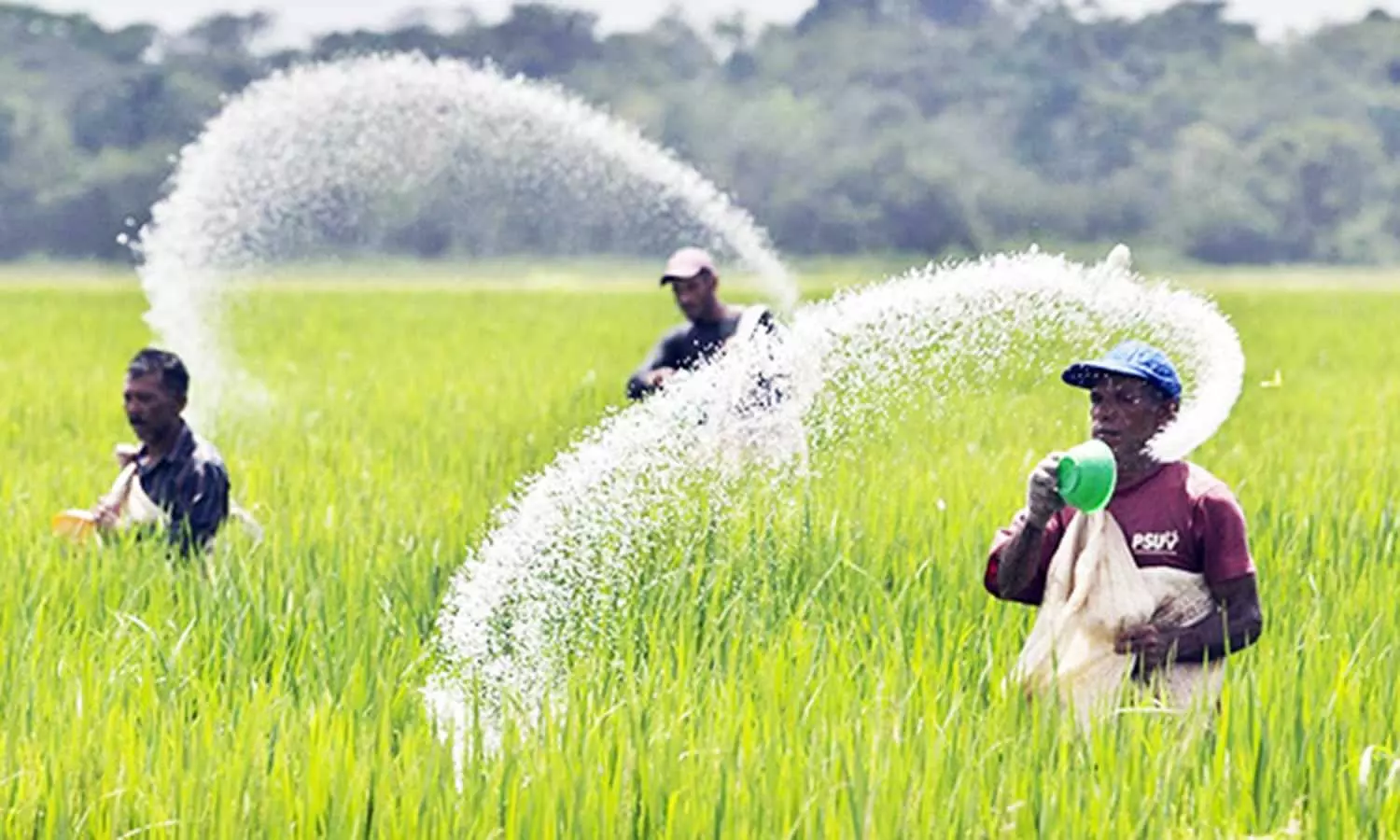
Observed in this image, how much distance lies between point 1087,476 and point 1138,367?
30cm

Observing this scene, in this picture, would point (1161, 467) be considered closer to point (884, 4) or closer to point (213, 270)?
point (213, 270)

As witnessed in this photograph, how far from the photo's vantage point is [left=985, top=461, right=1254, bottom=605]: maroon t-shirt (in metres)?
4.00

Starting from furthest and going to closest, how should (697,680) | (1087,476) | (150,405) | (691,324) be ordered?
1. (691,324)
2. (150,405)
3. (697,680)
4. (1087,476)

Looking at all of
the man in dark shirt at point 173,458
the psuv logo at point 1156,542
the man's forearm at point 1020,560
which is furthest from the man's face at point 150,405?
the psuv logo at point 1156,542

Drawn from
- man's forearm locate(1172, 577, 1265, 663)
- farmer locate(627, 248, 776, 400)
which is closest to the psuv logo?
man's forearm locate(1172, 577, 1265, 663)

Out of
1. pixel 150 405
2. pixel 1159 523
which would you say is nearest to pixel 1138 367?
pixel 1159 523

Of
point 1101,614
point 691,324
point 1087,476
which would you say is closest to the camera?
point 1087,476

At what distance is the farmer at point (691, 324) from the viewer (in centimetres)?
748

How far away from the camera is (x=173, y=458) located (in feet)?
19.1

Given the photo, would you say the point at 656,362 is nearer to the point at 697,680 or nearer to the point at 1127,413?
the point at 697,680

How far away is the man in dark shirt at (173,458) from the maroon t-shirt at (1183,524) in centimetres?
251

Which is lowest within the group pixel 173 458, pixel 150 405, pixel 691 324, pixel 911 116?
pixel 173 458

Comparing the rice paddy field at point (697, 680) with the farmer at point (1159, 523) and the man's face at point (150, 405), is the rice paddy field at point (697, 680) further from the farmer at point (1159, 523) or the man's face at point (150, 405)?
the man's face at point (150, 405)

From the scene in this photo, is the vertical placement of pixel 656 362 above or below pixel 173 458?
above
